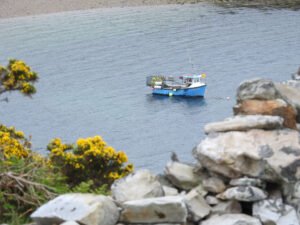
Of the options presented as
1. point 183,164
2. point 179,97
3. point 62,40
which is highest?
point 183,164

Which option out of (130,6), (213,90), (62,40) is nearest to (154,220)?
(213,90)

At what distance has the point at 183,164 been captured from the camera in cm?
1092

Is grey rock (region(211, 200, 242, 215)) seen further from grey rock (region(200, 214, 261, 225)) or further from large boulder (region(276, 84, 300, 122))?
large boulder (region(276, 84, 300, 122))

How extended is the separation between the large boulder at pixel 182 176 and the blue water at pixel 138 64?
146 feet

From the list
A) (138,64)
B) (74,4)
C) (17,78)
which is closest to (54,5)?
(74,4)

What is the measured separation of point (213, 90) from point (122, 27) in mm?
32343

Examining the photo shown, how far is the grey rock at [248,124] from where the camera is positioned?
10.4 metres

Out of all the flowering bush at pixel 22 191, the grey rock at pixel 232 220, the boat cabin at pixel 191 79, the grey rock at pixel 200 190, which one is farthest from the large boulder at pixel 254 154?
the boat cabin at pixel 191 79

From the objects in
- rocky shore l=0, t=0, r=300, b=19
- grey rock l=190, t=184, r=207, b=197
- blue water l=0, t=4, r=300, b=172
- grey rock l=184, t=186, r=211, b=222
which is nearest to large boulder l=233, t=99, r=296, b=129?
grey rock l=190, t=184, r=207, b=197

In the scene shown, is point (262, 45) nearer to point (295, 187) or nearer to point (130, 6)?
point (130, 6)

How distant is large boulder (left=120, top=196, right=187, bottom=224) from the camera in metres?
9.25

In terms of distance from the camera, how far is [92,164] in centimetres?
1520

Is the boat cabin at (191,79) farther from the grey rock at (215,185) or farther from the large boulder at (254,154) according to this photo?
the grey rock at (215,185)

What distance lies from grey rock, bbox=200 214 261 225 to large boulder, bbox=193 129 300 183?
665 mm
